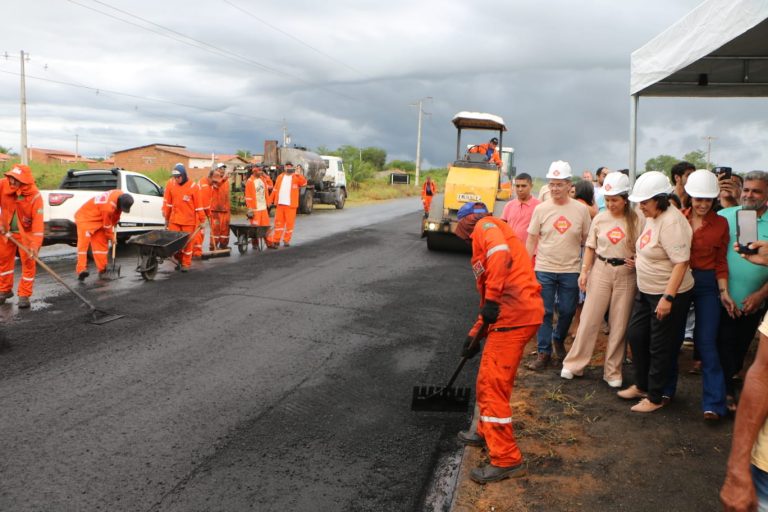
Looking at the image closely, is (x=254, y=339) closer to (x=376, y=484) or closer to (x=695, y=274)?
(x=376, y=484)

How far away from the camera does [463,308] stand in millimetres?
7914

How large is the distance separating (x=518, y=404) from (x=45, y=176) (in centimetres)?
3521

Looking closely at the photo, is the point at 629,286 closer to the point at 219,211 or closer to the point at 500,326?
the point at 500,326

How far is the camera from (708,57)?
626cm

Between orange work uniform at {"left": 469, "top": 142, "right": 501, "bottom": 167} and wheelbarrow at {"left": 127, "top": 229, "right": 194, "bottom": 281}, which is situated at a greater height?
orange work uniform at {"left": 469, "top": 142, "right": 501, "bottom": 167}

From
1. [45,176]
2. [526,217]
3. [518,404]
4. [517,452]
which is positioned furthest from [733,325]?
[45,176]

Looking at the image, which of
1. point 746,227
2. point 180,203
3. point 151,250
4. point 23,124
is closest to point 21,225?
point 151,250

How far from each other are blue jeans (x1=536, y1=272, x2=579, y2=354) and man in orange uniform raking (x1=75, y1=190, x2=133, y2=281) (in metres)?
6.33

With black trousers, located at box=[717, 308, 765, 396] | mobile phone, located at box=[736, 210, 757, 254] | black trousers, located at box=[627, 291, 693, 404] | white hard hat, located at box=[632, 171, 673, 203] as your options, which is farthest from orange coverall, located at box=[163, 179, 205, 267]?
mobile phone, located at box=[736, 210, 757, 254]

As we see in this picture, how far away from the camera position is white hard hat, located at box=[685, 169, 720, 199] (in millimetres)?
4211

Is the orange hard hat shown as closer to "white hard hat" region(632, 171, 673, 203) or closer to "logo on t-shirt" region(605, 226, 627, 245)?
"logo on t-shirt" region(605, 226, 627, 245)

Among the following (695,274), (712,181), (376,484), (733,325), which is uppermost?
(712,181)

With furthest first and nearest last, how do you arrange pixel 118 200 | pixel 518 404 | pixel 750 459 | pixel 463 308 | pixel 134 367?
pixel 118 200
pixel 463 308
pixel 134 367
pixel 518 404
pixel 750 459

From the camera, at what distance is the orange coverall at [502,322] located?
3.62 metres
